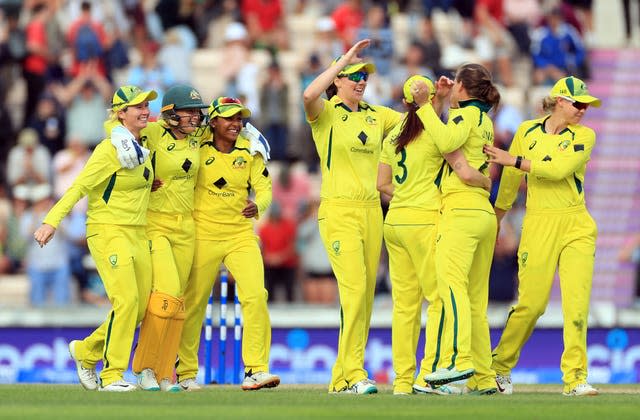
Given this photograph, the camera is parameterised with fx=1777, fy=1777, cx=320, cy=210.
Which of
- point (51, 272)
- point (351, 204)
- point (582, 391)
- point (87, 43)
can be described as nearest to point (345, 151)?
point (351, 204)

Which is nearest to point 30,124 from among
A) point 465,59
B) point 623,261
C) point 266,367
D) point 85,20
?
point 85,20

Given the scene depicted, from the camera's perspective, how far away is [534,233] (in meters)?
14.0

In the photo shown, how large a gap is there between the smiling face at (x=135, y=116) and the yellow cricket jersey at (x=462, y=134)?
87.6 inches

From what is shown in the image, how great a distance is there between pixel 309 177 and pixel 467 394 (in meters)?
8.42

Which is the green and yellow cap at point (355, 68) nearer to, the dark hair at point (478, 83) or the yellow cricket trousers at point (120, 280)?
the dark hair at point (478, 83)

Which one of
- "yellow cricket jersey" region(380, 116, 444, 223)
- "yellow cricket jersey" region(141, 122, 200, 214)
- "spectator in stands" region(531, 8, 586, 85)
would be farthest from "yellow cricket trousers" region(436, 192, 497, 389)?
"spectator in stands" region(531, 8, 586, 85)

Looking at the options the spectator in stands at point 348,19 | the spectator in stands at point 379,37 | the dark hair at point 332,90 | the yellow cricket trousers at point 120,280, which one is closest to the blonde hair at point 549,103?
the dark hair at point 332,90

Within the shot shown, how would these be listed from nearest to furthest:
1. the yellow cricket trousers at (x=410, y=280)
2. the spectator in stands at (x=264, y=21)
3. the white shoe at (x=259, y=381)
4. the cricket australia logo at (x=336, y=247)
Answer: the yellow cricket trousers at (x=410, y=280)
the cricket australia logo at (x=336, y=247)
the white shoe at (x=259, y=381)
the spectator in stands at (x=264, y=21)

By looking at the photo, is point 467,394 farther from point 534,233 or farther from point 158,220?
point 158,220

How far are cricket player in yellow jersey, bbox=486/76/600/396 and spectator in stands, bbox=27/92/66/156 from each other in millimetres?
9364

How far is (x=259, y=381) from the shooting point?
563 inches

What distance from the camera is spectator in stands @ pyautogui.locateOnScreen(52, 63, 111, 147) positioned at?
2231cm

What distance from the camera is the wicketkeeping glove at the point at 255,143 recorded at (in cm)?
1457

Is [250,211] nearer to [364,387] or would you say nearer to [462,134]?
[364,387]
